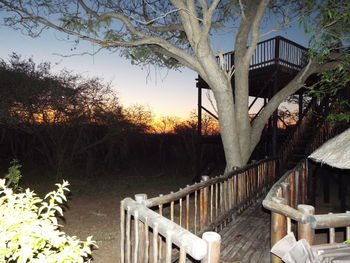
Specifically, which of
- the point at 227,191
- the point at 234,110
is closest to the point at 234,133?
the point at 234,110

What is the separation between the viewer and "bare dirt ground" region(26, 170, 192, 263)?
6086 mm

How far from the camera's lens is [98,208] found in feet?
31.3

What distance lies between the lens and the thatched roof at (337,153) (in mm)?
3518

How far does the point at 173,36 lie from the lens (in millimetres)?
8586

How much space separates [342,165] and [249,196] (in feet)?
12.7

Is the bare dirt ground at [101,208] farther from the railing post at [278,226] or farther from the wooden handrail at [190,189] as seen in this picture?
A: the railing post at [278,226]

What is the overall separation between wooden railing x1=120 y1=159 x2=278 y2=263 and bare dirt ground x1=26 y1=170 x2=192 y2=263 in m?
0.86

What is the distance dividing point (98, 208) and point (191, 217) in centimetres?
387

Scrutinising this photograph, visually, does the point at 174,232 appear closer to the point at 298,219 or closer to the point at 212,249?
the point at 212,249

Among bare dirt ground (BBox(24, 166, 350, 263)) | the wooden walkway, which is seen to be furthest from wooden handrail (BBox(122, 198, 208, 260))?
bare dirt ground (BBox(24, 166, 350, 263))

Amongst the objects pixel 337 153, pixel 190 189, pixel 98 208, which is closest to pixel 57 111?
pixel 98 208

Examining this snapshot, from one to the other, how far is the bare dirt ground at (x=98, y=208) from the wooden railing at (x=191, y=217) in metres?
0.86

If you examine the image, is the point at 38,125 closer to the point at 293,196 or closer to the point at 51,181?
the point at 51,181

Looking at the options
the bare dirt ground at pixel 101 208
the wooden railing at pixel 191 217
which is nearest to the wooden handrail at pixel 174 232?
the wooden railing at pixel 191 217
